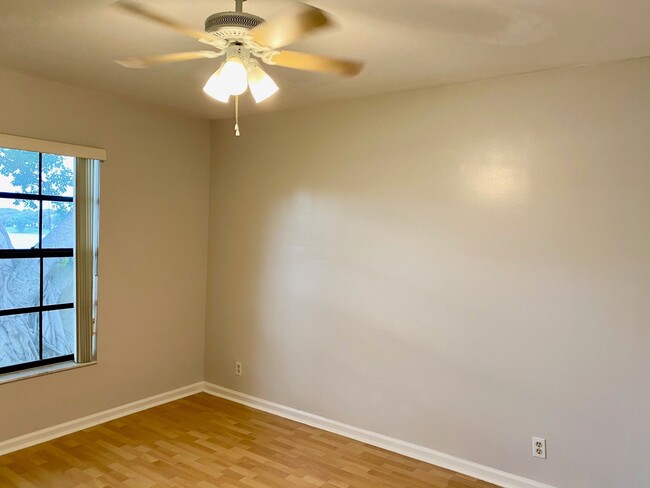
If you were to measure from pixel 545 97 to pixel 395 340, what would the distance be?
186 centimetres

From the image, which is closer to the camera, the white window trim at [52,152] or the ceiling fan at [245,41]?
the ceiling fan at [245,41]

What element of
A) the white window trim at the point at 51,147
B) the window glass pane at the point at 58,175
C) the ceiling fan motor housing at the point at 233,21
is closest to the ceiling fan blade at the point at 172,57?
the ceiling fan motor housing at the point at 233,21

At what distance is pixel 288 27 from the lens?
1.95 metres

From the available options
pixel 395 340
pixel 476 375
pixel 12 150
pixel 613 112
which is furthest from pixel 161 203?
pixel 613 112

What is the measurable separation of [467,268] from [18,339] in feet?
10.3

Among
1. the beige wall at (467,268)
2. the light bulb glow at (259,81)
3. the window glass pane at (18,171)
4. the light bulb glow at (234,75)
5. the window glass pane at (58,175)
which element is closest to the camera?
the light bulb glow at (234,75)

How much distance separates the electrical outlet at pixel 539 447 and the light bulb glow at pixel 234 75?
8.55 feet

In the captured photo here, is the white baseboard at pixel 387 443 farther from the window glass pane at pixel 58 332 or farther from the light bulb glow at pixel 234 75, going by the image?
the light bulb glow at pixel 234 75

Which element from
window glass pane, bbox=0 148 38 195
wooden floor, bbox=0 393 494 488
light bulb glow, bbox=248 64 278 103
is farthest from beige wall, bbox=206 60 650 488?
window glass pane, bbox=0 148 38 195

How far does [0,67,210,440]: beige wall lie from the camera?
11.2ft

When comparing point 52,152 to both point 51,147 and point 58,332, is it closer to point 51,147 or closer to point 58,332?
point 51,147

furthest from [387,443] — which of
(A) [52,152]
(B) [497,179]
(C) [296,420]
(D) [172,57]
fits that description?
(A) [52,152]

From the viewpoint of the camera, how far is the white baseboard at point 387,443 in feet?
9.96

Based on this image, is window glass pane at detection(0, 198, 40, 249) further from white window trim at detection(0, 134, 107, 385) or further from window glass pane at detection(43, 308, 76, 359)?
window glass pane at detection(43, 308, 76, 359)
